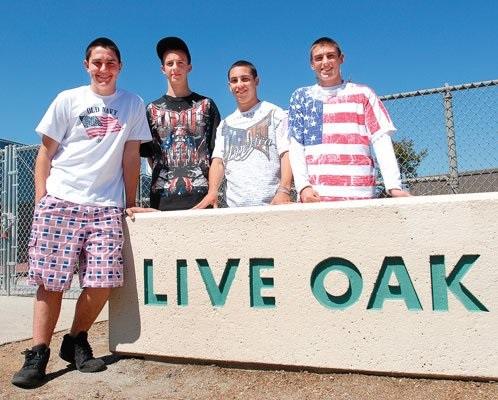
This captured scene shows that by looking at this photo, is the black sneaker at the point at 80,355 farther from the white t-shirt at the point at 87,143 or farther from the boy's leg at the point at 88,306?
the white t-shirt at the point at 87,143

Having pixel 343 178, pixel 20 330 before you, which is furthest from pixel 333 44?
pixel 20 330

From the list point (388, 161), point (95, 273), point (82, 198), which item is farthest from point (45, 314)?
point (388, 161)

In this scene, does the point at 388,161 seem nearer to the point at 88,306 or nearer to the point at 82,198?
the point at 82,198

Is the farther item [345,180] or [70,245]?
[70,245]

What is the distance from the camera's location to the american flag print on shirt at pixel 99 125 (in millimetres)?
3250

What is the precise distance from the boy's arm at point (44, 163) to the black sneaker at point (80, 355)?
33.8 inches

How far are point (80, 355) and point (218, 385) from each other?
2.95 feet

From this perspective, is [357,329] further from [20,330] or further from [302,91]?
[20,330]

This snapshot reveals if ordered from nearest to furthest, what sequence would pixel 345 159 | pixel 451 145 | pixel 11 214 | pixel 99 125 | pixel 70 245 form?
pixel 345 159 → pixel 70 245 → pixel 99 125 → pixel 451 145 → pixel 11 214

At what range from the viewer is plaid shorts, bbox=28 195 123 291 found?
3.11 meters

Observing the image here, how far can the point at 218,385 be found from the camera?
2898 mm

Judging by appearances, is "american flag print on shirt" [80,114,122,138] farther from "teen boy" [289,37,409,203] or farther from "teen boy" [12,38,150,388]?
"teen boy" [289,37,409,203]

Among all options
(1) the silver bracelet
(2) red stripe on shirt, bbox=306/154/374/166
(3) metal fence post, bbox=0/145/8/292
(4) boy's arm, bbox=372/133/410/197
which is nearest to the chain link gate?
(3) metal fence post, bbox=0/145/8/292

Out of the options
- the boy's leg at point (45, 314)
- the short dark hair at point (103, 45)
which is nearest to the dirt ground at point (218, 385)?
the boy's leg at point (45, 314)
